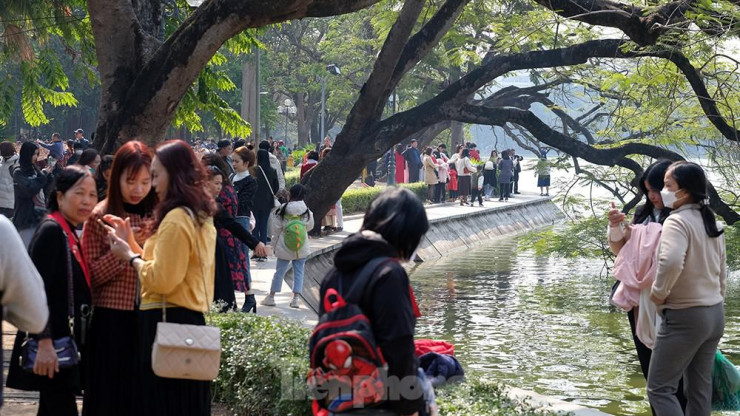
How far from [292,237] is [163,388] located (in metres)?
6.93

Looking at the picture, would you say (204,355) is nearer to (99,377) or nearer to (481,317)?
(99,377)

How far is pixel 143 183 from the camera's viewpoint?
5.40m

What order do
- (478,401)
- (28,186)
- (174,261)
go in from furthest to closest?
(28,186)
(478,401)
(174,261)

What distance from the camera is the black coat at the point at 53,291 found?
5004 mm

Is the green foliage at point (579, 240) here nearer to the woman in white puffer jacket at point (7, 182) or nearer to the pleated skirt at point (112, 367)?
the woman in white puffer jacket at point (7, 182)

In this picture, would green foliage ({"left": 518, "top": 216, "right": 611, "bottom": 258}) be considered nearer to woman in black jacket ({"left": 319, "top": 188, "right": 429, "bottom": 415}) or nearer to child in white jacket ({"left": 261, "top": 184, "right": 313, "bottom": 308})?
child in white jacket ({"left": 261, "top": 184, "right": 313, "bottom": 308})

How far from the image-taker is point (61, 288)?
502 centimetres

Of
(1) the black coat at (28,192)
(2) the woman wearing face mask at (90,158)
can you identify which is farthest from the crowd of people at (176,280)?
(1) the black coat at (28,192)

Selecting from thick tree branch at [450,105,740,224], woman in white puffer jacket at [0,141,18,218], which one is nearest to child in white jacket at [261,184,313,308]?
woman in white puffer jacket at [0,141,18,218]

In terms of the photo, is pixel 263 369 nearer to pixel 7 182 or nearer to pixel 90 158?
pixel 90 158

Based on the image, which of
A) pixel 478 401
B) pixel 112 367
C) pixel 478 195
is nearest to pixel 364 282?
pixel 112 367

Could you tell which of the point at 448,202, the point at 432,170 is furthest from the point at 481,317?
the point at 448,202

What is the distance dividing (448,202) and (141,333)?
28044mm

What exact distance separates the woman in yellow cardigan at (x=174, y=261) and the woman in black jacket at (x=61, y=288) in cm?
22
